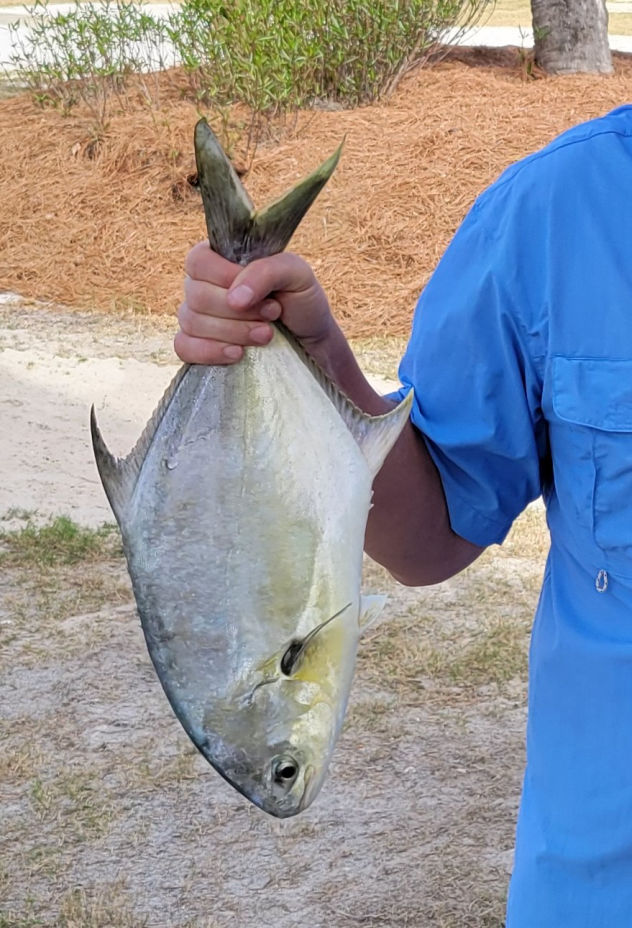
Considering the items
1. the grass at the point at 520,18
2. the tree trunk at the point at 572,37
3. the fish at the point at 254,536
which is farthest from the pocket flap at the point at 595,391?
the grass at the point at 520,18

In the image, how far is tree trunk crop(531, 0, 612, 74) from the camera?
9.79 metres

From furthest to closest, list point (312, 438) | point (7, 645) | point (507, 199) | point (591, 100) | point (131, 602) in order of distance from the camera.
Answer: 1. point (591, 100)
2. point (131, 602)
3. point (7, 645)
4. point (507, 199)
5. point (312, 438)

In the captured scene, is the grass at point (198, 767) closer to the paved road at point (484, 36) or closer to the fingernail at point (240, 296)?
the fingernail at point (240, 296)

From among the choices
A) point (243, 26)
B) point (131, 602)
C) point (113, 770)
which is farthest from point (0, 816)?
point (243, 26)

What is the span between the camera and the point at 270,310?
A: 3.75 ft

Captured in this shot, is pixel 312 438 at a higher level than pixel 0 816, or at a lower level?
higher

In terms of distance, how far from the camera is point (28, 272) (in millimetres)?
8164

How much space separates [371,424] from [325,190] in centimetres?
750

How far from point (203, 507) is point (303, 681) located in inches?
7.2

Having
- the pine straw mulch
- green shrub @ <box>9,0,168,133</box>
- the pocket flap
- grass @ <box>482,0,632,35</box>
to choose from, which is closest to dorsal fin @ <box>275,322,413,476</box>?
the pocket flap

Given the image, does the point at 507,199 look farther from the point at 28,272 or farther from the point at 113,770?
the point at 28,272

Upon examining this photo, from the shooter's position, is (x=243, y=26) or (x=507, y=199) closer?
(x=507, y=199)

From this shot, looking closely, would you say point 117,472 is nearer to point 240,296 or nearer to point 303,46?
point 240,296

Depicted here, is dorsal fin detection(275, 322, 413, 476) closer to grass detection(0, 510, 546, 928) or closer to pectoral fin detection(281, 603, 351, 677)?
pectoral fin detection(281, 603, 351, 677)
